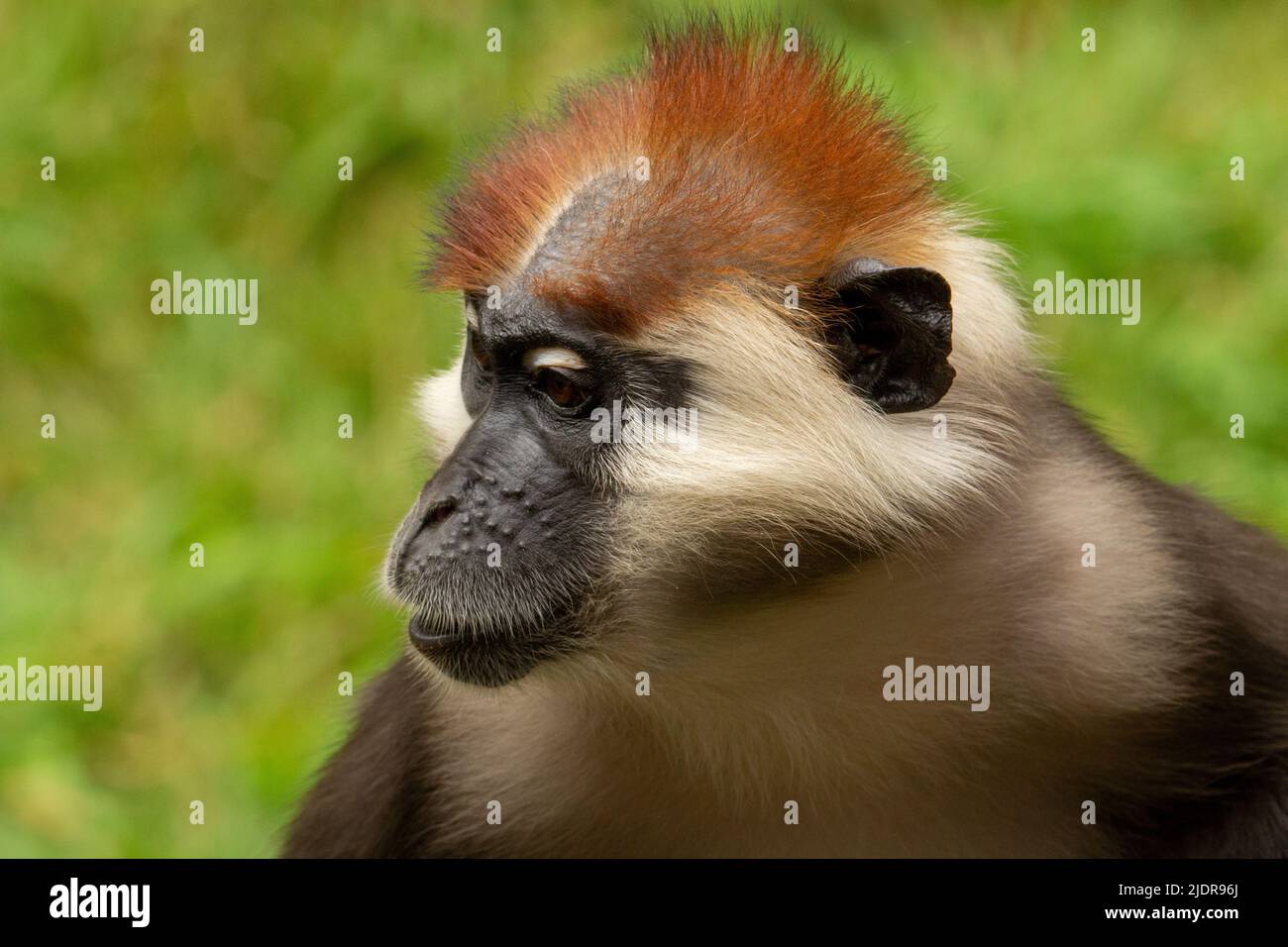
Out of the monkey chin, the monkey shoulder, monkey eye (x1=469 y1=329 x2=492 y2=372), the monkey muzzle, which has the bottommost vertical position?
A: the monkey shoulder

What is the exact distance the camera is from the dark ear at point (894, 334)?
4414 millimetres

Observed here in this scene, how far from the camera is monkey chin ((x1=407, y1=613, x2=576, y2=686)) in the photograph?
4535mm

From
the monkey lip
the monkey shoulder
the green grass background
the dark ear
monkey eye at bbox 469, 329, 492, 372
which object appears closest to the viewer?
the dark ear

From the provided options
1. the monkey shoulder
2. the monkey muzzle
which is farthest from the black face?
the monkey shoulder

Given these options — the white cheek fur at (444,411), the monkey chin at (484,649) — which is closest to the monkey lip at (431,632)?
the monkey chin at (484,649)

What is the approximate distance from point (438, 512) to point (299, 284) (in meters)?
5.80

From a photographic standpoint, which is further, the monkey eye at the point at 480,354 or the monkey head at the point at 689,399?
the monkey eye at the point at 480,354

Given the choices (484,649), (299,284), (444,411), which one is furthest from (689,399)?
(299,284)

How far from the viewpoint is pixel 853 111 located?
4844 millimetres

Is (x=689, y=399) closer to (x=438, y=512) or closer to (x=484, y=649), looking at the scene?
(x=438, y=512)

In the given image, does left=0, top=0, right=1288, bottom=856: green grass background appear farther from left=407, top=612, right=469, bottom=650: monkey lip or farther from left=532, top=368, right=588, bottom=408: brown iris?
left=532, top=368, right=588, bottom=408: brown iris

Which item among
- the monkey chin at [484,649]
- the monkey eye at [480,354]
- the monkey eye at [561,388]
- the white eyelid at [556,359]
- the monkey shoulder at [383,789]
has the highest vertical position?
the monkey eye at [480,354]

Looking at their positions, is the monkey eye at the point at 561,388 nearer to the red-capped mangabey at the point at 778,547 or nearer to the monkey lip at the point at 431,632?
the red-capped mangabey at the point at 778,547
